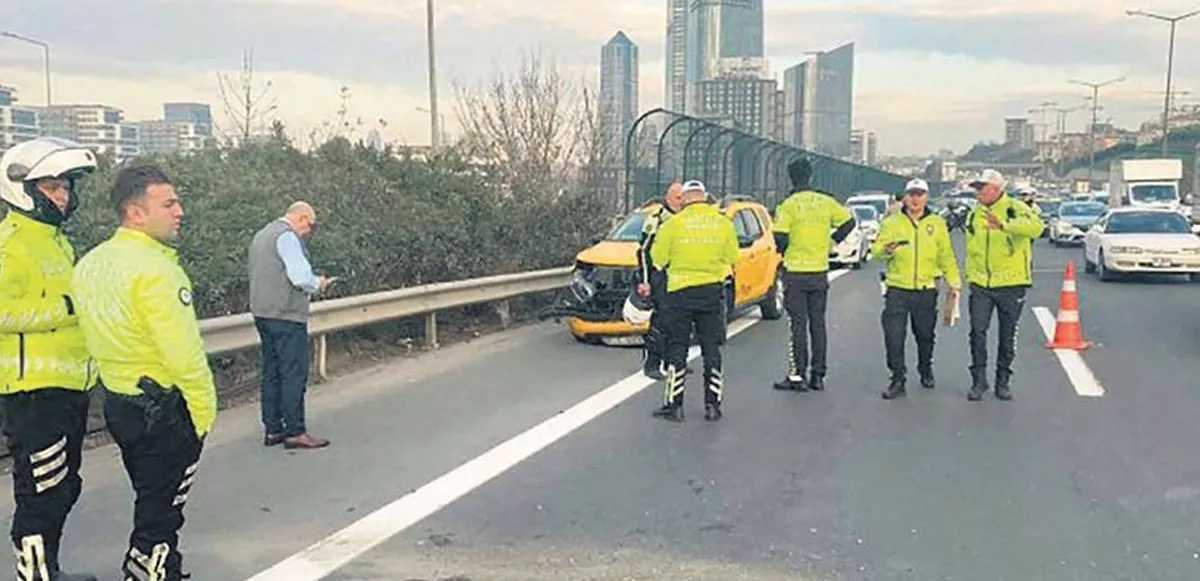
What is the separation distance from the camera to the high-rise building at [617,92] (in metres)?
25.5

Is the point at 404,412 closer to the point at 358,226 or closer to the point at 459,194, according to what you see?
the point at 358,226

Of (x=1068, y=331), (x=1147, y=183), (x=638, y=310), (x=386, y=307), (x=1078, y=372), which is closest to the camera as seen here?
(x=1078, y=372)

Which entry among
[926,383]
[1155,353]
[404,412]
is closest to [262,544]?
Answer: [404,412]

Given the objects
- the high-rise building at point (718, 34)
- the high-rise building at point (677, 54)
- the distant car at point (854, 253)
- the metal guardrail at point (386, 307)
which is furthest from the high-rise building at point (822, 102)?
the metal guardrail at point (386, 307)

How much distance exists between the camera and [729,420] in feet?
27.9

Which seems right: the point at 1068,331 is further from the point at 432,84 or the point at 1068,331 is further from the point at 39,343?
the point at 432,84

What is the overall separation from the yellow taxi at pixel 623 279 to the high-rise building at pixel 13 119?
7245 millimetres

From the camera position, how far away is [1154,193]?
40125 millimetres

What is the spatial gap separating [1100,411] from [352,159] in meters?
8.82

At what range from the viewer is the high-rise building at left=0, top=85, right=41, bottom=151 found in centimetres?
1483

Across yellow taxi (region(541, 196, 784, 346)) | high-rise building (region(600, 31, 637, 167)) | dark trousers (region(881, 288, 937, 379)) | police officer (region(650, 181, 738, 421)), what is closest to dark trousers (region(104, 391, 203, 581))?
police officer (region(650, 181, 738, 421))

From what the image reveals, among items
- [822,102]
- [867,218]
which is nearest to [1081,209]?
[867,218]

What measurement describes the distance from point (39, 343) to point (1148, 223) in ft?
70.7

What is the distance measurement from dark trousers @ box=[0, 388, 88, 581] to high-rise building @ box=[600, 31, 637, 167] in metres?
19.7
